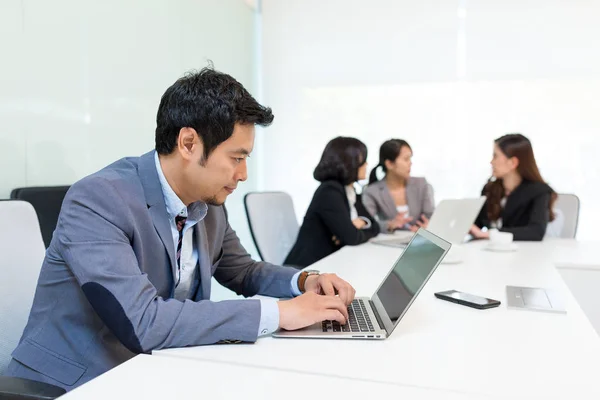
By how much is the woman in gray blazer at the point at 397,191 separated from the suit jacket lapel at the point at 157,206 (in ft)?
9.43

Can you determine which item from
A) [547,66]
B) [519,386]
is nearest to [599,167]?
[547,66]

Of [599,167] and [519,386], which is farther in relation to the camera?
[599,167]

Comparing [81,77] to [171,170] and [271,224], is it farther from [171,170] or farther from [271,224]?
[171,170]

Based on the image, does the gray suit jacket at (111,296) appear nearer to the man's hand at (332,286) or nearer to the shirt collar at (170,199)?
the shirt collar at (170,199)

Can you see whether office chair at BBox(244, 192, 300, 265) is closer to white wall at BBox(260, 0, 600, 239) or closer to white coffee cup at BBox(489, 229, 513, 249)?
white coffee cup at BBox(489, 229, 513, 249)

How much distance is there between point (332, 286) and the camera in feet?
4.97

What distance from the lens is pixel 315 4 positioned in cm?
533

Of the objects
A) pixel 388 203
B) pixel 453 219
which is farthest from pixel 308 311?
pixel 388 203

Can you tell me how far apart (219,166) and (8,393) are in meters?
0.66

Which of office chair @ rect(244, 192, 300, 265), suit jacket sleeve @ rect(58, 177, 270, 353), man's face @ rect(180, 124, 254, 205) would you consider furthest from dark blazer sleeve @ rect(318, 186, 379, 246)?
suit jacket sleeve @ rect(58, 177, 270, 353)

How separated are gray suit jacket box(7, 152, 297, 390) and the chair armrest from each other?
0.55 feet

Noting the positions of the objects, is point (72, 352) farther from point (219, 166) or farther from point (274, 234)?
point (274, 234)

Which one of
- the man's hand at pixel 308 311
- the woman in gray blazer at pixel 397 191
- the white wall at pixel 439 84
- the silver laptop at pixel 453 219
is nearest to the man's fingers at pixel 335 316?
the man's hand at pixel 308 311

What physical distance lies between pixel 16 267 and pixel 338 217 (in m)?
1.88
